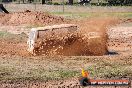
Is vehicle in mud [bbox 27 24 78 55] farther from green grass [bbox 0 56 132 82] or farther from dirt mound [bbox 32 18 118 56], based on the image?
green grass [bbox 0 56 132 82]

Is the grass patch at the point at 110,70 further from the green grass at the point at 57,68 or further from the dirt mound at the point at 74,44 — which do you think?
the dirt mound at the point at 74,44

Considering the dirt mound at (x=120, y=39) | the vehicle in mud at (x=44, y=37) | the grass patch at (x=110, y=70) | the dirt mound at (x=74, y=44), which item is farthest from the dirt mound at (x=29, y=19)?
the grass patch at (x=110, y=70)

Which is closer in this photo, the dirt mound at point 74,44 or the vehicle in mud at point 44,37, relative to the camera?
→ the vehicle in mud at point 44,37

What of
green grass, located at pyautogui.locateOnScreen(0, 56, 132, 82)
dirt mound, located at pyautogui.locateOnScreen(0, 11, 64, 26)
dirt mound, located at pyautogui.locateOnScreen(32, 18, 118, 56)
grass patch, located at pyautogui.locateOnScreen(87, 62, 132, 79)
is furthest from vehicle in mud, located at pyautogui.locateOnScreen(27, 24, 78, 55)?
dirt mound, located at pyautogui.locateOnScreen(0, 11, 64, 26)

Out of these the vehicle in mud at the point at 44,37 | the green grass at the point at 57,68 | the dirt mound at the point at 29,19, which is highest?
the vehicle in mud at the point at 44,37

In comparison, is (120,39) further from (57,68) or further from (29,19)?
(29,19)

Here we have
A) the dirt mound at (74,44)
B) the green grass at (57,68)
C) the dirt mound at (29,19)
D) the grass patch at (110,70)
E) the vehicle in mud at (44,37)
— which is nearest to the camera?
the green grass at (57,68)

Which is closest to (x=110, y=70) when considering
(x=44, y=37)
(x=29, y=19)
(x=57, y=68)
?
(x=57, y=68)

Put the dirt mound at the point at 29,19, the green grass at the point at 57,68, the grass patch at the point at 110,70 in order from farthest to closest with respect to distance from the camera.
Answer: the dirt mound at the point at 29,19 < the grass patch at the point at 110,70 < the green grass at the point at 57,68

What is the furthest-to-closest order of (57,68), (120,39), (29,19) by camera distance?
(29,19) < (120,39) < (57,68)

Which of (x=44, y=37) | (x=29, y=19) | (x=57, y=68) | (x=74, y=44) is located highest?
(x=44, y=37)

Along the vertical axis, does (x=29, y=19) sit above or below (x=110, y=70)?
below

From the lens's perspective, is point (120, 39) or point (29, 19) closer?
point (120, 39)

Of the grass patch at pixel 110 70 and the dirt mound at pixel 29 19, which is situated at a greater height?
the grass patch at pixel 110 70
